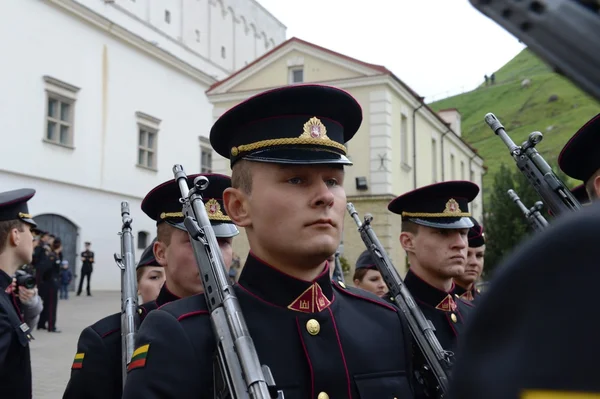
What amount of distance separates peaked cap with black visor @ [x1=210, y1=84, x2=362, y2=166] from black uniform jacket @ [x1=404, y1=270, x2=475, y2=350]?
1664mm

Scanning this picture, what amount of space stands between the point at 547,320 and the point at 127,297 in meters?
3.25

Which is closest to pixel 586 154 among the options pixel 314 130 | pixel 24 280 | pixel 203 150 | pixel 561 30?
pixel 314 130

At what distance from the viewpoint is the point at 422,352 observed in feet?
11.1

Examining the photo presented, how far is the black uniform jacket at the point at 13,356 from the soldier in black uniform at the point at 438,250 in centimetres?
222

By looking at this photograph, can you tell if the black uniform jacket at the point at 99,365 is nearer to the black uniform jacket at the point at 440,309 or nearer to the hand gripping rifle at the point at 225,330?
the hand gripping rifle at the point at 225,330

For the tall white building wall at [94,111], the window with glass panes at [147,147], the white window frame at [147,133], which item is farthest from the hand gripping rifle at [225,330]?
the window with glass panes at [147,147]

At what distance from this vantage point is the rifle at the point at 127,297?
3.18 metres

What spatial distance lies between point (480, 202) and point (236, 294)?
3560cm

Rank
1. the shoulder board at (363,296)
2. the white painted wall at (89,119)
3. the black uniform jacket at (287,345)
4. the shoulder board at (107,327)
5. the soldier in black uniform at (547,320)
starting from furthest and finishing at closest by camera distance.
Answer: the white painted wall at (89,119)
the shoulder board at (107,327)
the shoulder board at (363,296)
the black uniform jacket at (287,345)
the soldier in black uniform at (547,320)

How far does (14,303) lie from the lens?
4227 mm

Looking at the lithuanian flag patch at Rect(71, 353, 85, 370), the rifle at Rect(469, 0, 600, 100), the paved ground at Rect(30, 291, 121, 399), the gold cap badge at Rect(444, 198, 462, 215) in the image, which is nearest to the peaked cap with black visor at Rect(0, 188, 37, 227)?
the lithuanian flag patch at Rect(71, 353, 85, 370)

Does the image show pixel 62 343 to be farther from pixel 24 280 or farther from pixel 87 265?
pixel 87 265

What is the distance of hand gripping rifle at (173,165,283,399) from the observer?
1.86 meters

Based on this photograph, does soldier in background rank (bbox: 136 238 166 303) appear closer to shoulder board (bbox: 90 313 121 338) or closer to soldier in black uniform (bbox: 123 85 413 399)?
shoulder board (bbox: 90 313 121 338)
